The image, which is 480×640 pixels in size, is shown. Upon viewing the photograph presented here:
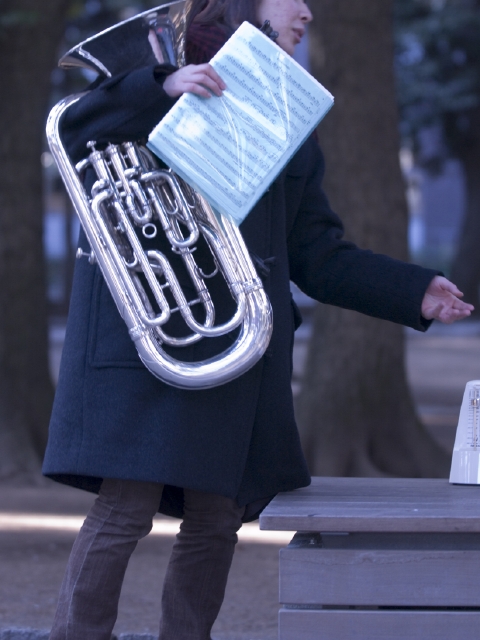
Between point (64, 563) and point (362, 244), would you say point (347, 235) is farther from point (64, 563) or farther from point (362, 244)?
point (64, 563)

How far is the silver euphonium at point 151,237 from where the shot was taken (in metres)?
2.29

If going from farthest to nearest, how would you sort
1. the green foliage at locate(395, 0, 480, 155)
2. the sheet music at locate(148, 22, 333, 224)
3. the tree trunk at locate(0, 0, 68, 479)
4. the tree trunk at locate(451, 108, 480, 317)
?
the tree trunk at locate(451, 108, 480, 317), the green foliage at locate(395, 0, 480, 155), the tree trunk at locate(0, 0, 68, 479), the sheet music at locate(148, 22, 333, 224)

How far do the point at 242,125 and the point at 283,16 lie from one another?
388 millimetres

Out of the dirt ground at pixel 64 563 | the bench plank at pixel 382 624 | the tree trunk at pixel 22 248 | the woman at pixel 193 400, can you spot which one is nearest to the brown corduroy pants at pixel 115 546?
the woman at pixel 193 400

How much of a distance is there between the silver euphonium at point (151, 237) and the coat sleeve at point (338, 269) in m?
0.34

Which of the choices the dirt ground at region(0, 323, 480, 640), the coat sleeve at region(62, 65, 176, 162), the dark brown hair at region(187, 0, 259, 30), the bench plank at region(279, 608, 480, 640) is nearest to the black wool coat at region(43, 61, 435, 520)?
the coat sleeve at region(62, 65, 176, 162)

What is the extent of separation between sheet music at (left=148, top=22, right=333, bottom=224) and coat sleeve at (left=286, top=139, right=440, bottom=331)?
354 mm

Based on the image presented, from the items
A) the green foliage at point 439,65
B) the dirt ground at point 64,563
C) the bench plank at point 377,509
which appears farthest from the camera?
the green foliage at point 439,65

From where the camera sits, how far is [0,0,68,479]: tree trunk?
659cm

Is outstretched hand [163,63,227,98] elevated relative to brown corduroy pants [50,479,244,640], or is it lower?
elevated

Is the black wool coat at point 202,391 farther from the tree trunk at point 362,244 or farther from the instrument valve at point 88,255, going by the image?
the tree trunk at point 362,244

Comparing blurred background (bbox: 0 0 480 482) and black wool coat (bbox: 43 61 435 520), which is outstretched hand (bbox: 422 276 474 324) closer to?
black wool coat (bbox: 43 61 435 520)

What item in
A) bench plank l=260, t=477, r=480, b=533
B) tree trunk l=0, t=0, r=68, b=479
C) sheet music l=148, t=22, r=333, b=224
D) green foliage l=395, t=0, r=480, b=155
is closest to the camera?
bench plank l=260, t=477, r=480, b=533

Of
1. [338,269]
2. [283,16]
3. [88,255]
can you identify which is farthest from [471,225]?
[88,255]
